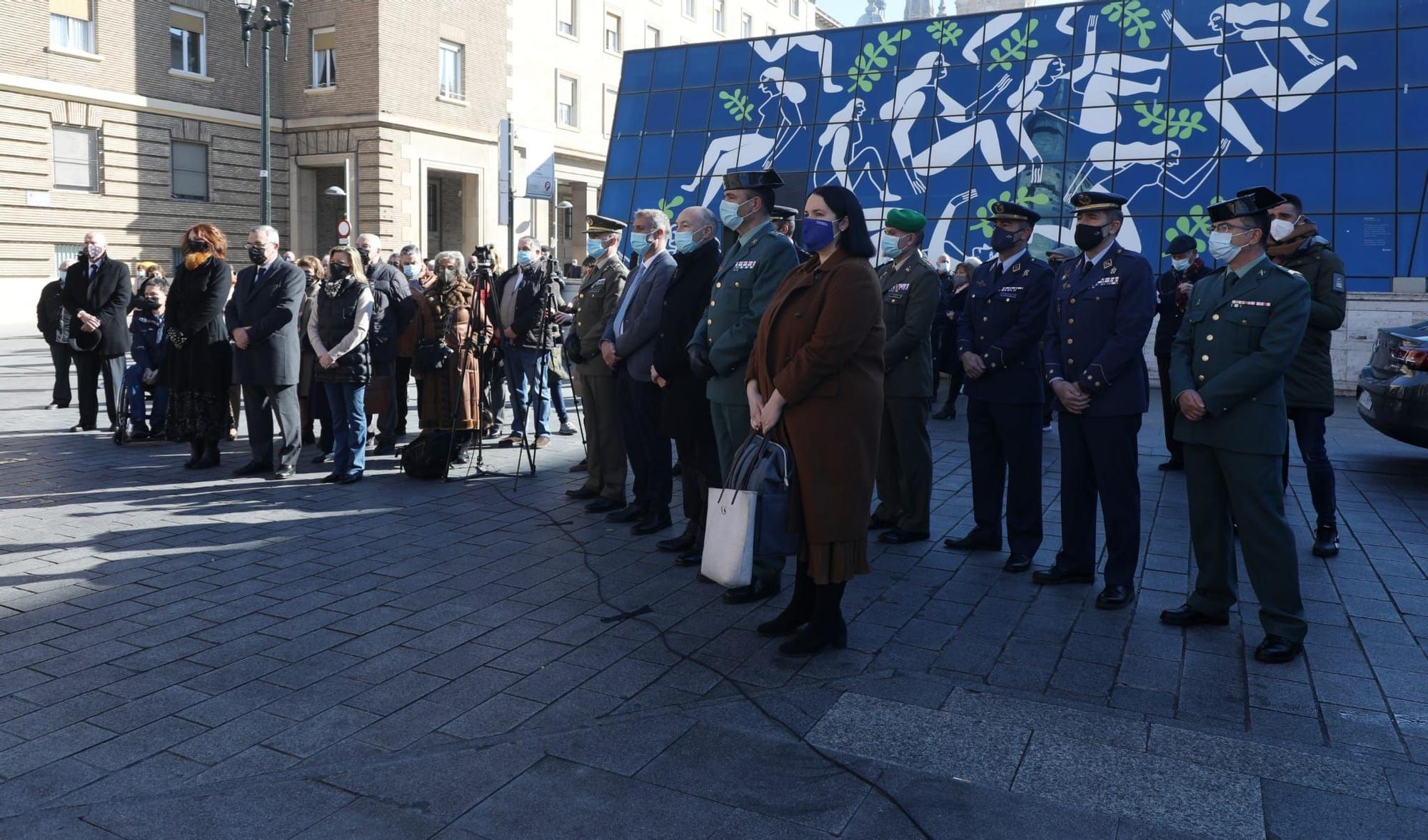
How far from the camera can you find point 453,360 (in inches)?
381

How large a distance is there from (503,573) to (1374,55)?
20810 millimetres

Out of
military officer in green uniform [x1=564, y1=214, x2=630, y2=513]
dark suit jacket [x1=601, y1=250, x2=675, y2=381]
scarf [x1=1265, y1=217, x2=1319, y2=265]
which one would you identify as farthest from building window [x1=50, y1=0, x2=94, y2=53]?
scarf [x1=1265, y1=217, x2=1319, y2=265]

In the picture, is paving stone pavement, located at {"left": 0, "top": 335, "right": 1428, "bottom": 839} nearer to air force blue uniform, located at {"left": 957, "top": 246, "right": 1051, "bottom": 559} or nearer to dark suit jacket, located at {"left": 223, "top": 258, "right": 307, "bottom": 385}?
air force blue uniform, located at {"left": 957, "top": 246, "right": 1051, "bottom": 559}

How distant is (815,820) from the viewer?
3400 millimetres

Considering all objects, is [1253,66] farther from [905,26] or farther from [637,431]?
[637,431]

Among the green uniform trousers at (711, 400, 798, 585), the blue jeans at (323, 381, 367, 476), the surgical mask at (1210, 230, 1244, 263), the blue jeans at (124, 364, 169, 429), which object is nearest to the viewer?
the surgical mask at (1210, 230, 1244, 263)

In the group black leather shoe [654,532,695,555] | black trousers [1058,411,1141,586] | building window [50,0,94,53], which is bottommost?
black leather shoe [654,532,695,555]

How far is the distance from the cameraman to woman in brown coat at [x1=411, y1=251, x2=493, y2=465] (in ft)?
1.36

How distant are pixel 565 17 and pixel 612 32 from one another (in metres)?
3.44

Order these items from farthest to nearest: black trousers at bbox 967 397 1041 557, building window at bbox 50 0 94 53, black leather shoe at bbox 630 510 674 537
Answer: building window at bbox 50 0 94 53, black leather shoe at bbox 630 510 674 537, black trousers at bbox 967 397 1041 557

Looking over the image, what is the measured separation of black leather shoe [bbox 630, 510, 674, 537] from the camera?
7328 mm

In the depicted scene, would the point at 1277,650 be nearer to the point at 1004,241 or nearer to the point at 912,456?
the point at 912,456

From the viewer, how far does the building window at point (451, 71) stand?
38.0 metres

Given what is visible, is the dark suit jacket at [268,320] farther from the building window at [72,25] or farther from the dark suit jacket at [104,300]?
the building window at [72,25]
